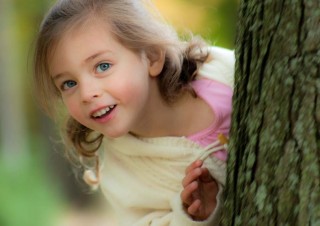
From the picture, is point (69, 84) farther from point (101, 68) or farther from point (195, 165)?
point (195, 165)

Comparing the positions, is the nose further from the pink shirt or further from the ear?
the pink shirt

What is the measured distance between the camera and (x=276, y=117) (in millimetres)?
1944

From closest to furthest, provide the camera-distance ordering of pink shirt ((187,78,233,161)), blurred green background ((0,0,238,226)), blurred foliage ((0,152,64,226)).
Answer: pink shirt ((187,78,233,161))
blurred foliage ((0,152,64,226))
blurred green background ((0,0,238,226))

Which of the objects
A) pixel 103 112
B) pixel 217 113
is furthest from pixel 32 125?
pixel 103 112

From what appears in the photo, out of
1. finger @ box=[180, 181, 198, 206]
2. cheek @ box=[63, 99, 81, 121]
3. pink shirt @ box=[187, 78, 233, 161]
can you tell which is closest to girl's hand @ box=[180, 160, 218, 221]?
finger @ box=[180, 181, 198, 206]

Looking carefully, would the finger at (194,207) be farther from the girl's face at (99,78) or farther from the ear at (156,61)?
the ear at (156,61)

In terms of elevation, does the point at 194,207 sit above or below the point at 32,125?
below

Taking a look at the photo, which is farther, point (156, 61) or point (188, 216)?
point (156, 61)

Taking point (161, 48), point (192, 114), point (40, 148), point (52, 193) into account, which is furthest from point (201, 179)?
point (40, 148)

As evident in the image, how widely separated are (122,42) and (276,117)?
0.68m

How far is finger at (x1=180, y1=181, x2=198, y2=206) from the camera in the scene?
2.39 metres

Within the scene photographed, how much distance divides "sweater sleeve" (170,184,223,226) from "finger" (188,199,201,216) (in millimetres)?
20

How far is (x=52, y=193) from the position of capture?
769cm

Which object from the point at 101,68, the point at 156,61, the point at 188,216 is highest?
the point at 156,61
